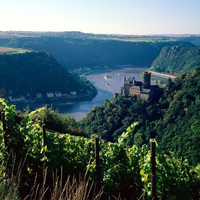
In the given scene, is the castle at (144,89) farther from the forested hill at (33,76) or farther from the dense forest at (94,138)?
the forested hill at (33,76)

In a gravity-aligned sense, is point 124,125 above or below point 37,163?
below

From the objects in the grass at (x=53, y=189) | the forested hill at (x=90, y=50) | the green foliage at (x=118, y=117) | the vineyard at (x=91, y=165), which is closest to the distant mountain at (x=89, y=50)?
the forested hill at (x=90, y=50)

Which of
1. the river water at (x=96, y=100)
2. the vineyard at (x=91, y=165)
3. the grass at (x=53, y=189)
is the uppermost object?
the grass at (x=53, y=189)

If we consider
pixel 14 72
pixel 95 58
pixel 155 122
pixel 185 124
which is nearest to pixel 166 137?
pixel 185 124

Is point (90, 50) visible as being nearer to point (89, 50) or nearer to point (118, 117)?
point (89, 50)

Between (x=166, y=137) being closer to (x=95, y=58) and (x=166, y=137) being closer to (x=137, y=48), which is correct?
(x=95, y=58)

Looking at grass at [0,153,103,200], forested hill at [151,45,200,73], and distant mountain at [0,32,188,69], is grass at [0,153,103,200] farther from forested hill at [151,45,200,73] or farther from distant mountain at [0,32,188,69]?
distant mountain at [0,32,188,69]
